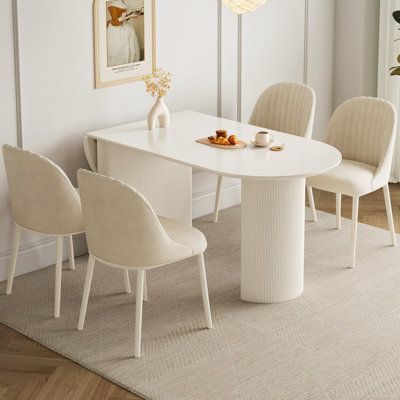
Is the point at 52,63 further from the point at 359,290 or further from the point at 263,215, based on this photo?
the point at 359,290

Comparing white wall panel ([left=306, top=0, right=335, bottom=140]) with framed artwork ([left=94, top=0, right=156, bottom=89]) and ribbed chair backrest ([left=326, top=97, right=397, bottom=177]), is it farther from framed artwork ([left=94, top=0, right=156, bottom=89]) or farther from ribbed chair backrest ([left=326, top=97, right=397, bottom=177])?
framed artwork ([left=94, top=0, right=156, bottom=89])

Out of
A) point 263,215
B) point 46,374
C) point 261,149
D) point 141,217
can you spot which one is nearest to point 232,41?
point 261,149

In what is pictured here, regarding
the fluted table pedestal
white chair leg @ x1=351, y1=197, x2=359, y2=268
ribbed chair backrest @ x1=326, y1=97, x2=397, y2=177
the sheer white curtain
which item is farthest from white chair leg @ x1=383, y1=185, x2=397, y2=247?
the sheer white curtain

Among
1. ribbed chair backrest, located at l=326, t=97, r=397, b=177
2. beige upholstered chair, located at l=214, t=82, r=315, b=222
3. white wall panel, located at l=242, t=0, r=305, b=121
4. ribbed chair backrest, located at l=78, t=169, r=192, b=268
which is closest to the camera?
ribbed chair backrest, located at l=78, t=169, r=192, b=268

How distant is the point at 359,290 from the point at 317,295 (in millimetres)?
→ 239

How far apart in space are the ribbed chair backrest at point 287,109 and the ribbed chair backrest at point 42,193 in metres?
1.70

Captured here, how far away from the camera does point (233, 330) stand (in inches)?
184

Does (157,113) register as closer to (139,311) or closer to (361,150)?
(361,150)

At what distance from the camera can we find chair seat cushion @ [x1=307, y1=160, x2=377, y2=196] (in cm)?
540

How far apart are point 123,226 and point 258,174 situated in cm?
74

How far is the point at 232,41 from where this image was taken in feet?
20.2

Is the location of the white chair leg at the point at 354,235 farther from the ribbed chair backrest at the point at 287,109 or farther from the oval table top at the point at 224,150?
the ribbed chair backrest at the point at 287,109

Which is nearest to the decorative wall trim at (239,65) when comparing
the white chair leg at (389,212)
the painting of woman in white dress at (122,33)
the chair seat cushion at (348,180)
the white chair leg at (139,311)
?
the painting of woman in white dress at (122,33)

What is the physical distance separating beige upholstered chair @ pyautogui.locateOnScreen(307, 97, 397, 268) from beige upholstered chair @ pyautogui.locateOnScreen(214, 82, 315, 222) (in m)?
0.17
